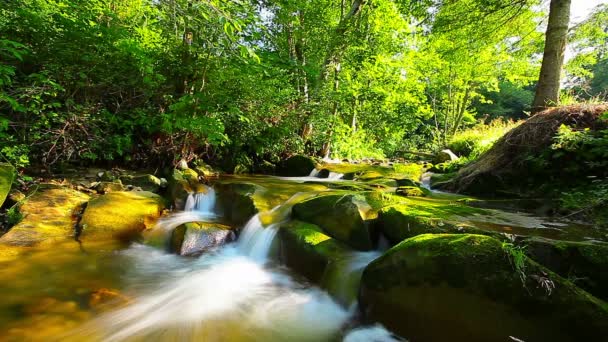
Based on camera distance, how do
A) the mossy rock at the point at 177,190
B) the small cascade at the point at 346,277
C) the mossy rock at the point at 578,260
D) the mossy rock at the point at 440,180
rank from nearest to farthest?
the mossy rock at the point at 578,260 → the small cascade at the point at 346,277 → the mossy rock at the point at 177,190 → the mossy rock at the point at 440,180

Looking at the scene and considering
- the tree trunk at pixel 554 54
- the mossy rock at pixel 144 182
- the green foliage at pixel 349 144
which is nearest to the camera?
the tree trunk at pixel 554 54

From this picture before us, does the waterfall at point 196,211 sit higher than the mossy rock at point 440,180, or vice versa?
the mossy rock at point 440,180

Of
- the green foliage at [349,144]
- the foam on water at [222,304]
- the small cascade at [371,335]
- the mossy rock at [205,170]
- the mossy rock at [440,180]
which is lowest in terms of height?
Result: the foam on water at [222,304]

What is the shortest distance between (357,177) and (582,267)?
6.46 metres

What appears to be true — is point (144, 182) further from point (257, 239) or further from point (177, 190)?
point (257, 239)

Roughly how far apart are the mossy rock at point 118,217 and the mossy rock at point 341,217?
8.85 feet

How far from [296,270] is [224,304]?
1047 millimetres

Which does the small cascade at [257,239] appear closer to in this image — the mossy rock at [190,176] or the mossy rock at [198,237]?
the mossy rock at [198,237]

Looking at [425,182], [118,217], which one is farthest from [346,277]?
[425,182]

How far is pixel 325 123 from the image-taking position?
11023mm

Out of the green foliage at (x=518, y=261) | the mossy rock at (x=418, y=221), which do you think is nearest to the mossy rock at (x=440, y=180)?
the mossy rock at (x=418, y=221)

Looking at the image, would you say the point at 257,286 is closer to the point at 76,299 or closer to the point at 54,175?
the point at 76,299

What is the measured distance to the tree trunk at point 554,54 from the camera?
236 inches

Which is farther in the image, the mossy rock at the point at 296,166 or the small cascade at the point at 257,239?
the mossy rock at the point at 296,166
